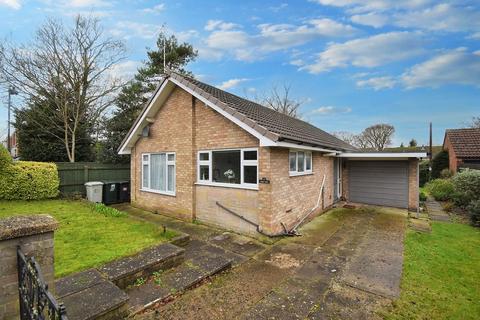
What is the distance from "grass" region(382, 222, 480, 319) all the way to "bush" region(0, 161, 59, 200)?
46.7 feet

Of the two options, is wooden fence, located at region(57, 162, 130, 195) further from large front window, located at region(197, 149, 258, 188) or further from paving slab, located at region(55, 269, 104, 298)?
paving slab, located at region(55, 269, 104, 298)

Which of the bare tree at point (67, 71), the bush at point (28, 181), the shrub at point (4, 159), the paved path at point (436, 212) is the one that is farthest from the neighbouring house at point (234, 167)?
the bare tree at point (67, 71)

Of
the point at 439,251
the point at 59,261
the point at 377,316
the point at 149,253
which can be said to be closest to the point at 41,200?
the point at 59,261

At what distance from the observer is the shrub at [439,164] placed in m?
23.5

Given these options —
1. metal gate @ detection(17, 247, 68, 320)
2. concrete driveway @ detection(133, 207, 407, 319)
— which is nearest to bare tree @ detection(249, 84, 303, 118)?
concrete driveway @ detection(133, 207, 407, 319)

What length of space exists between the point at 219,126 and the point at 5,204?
9960 millimetres

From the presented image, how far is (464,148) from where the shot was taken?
2002 centimetres

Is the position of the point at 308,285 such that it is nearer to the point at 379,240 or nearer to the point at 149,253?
the point at 149,253

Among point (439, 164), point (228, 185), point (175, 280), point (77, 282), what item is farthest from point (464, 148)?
point (77, 282)

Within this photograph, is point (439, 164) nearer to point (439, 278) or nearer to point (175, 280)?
point (439, 278)

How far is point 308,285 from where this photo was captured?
4.50 m

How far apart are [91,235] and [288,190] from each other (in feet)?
18.9

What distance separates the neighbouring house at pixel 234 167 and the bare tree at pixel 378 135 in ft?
86.4

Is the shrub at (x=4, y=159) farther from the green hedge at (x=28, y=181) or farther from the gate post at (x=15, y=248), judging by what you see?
the gate post at (x=15, y=248)
